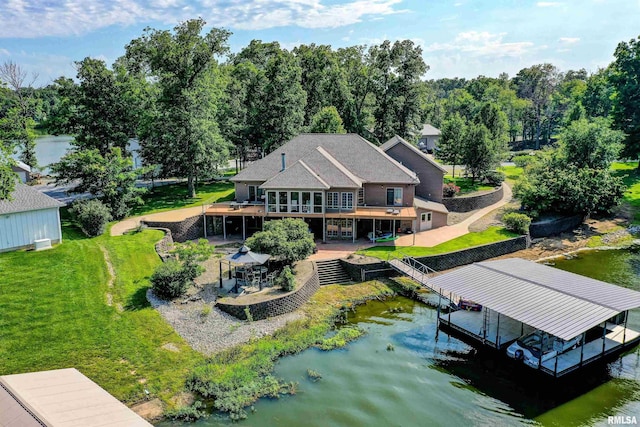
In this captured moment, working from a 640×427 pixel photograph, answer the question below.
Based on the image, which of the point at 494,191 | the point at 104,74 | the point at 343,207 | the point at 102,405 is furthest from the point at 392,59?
the point at 102,405

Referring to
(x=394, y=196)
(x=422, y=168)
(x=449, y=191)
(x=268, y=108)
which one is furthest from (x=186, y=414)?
(x=268, y=108)

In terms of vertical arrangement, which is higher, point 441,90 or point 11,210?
point 441,90

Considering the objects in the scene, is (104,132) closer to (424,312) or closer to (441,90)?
(424,312)

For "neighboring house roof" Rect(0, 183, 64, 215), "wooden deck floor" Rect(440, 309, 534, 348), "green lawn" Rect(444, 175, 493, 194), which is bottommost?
"wooden deck floor" Rect(440, 309, 534, 348)

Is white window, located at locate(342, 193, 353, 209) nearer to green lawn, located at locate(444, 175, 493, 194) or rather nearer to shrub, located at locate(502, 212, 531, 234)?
shrub, located at locate(502, 212, 531, 234)

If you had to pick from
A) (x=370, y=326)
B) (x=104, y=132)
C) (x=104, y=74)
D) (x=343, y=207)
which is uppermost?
(x=104, y=74)

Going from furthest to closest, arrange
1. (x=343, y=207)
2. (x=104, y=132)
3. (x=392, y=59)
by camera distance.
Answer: (x=392, y=59) < (x=104, y=132) < (x=343, y=207)

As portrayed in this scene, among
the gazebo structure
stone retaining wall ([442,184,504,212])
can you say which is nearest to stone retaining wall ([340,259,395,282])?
the gazebo structure
